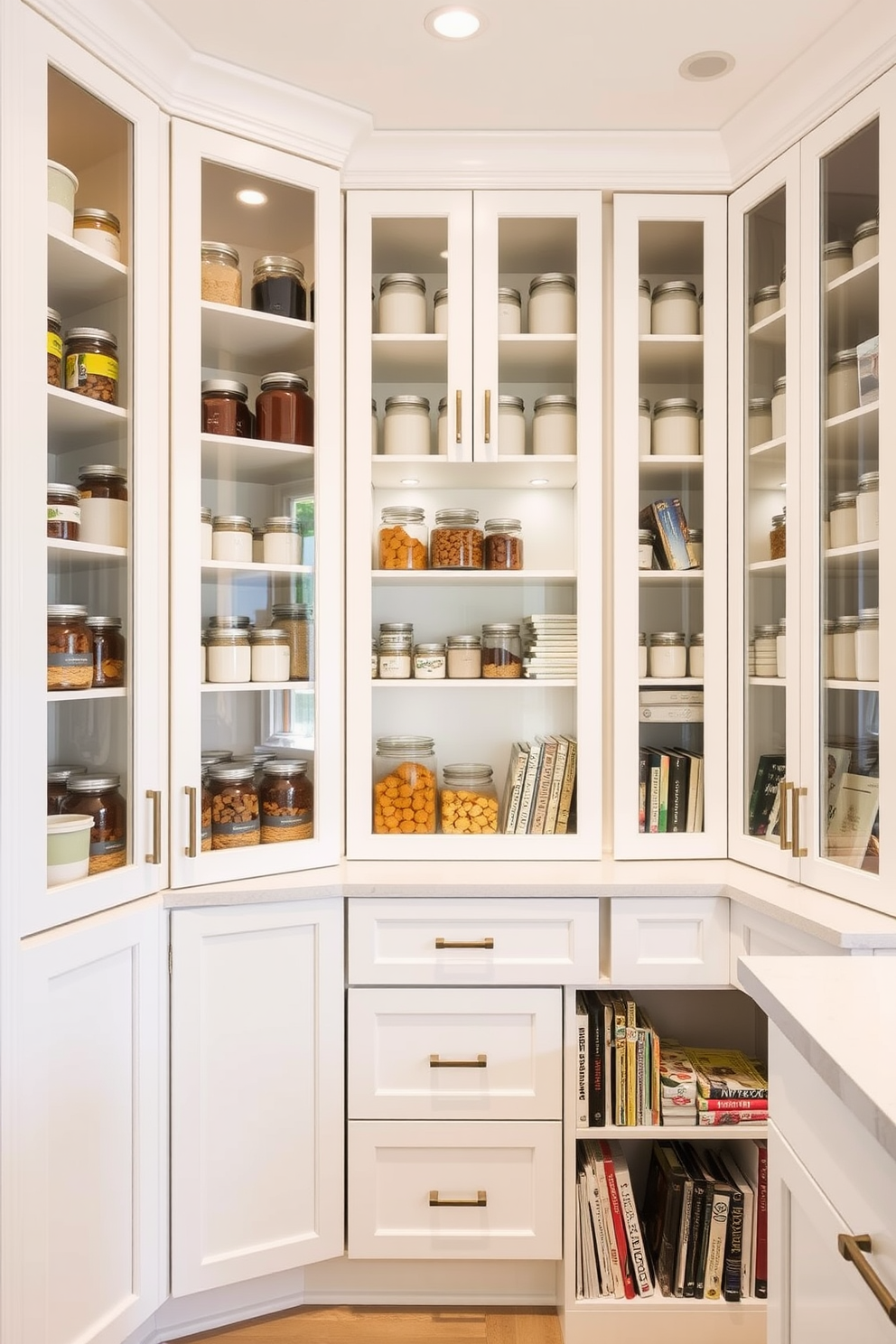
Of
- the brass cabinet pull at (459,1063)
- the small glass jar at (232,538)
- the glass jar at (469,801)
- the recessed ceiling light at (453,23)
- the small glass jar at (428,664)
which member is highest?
the recessed ceiling light at (453,23)

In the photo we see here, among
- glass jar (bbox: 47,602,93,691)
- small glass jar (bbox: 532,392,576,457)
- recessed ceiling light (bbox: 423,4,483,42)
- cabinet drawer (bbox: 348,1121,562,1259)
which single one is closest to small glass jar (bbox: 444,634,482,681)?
small glass jar (bbox: 532,392,576,457)

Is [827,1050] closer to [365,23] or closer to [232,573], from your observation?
[232,573]

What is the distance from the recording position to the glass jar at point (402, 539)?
2.24m

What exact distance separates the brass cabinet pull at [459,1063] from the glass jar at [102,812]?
804 millimetres

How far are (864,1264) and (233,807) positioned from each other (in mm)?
1492

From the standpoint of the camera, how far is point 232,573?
6.59 feet

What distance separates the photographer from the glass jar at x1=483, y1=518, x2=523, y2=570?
227 cm

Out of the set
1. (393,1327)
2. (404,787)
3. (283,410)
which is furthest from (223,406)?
(393,1327)

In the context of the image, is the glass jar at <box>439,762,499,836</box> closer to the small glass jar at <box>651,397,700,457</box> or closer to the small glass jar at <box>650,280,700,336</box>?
the small glass jar at <box>651,397,700,457</box>

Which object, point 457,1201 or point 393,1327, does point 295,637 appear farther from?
point 393,1327

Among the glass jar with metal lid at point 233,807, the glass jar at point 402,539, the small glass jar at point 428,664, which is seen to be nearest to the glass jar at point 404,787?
the small glass jar at point 428,664

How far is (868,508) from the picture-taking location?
1779 millimetres

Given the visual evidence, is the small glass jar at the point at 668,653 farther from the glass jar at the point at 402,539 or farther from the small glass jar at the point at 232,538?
the small glass jar at the point at 232,538

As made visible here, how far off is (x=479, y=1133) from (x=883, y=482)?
1.60 m
